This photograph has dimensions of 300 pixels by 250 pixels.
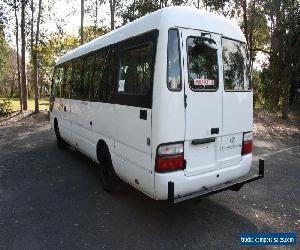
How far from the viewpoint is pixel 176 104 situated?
437 cm

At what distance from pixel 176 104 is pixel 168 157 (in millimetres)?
735

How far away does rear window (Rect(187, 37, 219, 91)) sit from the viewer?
4.57m

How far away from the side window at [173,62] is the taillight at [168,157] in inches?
31.5

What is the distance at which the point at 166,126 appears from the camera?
429 centimetres

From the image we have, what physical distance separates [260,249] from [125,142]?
253 centimetres

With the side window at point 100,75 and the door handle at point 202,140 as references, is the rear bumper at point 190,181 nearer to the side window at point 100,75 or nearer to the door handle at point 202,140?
the door handle at point 202,140

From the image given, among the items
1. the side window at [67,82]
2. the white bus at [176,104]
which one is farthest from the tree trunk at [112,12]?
the white bus at [176,104]

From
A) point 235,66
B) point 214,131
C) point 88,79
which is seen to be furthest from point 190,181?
point 88,79

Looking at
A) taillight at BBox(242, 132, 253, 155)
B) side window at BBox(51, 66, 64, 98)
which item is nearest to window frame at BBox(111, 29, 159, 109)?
taillight at BBox(242, 132, 253, 155)

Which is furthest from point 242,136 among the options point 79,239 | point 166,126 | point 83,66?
point 83,66

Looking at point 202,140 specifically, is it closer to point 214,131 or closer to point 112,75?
point 214,131

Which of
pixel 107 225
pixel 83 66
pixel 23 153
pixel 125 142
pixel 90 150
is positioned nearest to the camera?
pixel 107 225

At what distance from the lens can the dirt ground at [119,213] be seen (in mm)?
4438

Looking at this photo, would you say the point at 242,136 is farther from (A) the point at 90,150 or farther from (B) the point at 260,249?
(A) the point at 90,150
